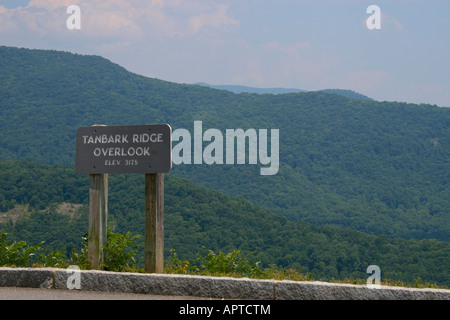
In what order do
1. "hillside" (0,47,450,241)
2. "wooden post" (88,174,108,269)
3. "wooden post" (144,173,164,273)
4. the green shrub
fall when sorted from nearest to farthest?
"wooden post" (144,173,164,273) < "wooden post" (88,174,108,269) < the green shrub < "hillside" (0,47,450,241)

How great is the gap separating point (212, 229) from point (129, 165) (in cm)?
4908

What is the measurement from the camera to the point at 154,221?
8.17 metres

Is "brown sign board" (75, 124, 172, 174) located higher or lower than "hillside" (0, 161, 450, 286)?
higher

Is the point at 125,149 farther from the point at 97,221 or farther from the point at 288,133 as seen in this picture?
the point at 288,133

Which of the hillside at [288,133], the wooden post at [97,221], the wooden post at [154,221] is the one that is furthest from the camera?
the hillside at [288,133]

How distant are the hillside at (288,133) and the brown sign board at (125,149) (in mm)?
77168

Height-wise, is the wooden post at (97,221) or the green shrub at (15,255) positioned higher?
the wooden post at (97,221)

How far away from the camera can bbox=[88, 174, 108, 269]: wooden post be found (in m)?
8.48

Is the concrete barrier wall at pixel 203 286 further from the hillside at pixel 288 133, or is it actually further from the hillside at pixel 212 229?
the hillside at pixel 288 133

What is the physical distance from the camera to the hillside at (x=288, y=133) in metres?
91.2

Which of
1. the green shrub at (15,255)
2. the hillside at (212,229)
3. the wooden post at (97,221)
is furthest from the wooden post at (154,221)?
the hillside at (212,229)

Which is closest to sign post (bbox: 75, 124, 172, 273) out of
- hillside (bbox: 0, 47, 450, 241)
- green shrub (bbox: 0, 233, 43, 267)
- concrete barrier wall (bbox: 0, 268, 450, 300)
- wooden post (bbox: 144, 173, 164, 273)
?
wooden post (bbox: 144, 173, 164, 273)

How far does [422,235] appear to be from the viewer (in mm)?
82625

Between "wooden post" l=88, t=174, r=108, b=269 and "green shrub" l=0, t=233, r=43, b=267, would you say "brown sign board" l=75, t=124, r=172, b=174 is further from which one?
"green shrub" l=0, t=233, r=43, b=267
